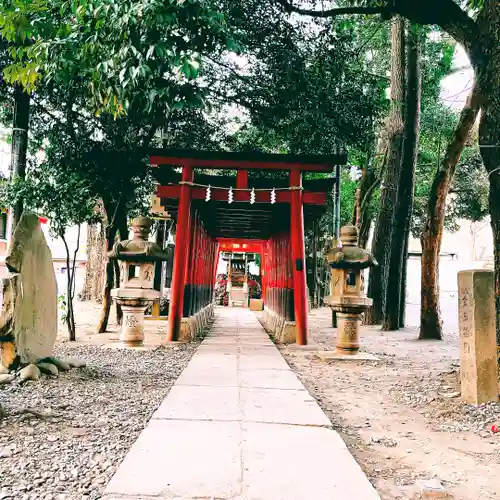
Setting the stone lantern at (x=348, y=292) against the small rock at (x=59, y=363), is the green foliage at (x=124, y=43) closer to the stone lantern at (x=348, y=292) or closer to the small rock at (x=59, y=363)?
the small rock at (x=59, y=363)

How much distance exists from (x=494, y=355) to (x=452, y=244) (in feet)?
150

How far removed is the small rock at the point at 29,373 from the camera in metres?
5.05

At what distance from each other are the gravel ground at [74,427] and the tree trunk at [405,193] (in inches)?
311

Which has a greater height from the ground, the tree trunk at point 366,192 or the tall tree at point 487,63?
the tree trunk at point 366,192

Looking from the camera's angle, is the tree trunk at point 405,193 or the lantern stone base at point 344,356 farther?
the tree trunk at point 405,193

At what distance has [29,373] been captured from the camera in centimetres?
511

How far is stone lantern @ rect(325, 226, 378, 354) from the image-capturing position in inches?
312

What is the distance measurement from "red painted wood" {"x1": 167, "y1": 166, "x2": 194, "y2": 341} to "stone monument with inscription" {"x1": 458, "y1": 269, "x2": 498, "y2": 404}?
217 inches

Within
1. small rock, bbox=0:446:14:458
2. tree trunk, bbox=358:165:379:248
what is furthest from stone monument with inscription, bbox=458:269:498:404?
tree trunk, bbox=358:165:379:248

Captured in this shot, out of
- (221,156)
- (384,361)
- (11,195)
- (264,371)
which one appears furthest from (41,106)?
(384,361)

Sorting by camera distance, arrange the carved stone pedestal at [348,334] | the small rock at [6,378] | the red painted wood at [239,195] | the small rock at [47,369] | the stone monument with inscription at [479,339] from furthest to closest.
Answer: the red painted wood at [239,195] → the carved stone pedestal at [348,334] → the small rock at [47,369] → the small rock at [6,378] → the stone monument with inscription at [479,339]

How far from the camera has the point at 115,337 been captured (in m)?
10.4

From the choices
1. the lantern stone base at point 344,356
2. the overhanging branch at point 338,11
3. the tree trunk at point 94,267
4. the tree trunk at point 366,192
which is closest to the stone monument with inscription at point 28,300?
the lantern stone base at point 344,356

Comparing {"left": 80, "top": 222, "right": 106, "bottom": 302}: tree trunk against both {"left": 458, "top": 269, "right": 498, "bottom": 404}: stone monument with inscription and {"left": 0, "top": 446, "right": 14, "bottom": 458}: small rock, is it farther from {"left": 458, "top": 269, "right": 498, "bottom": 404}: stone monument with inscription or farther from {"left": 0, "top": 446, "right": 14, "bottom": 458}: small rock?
{"left": 0, "top": 446, "right": 14, "bottom": 458}: small rock
